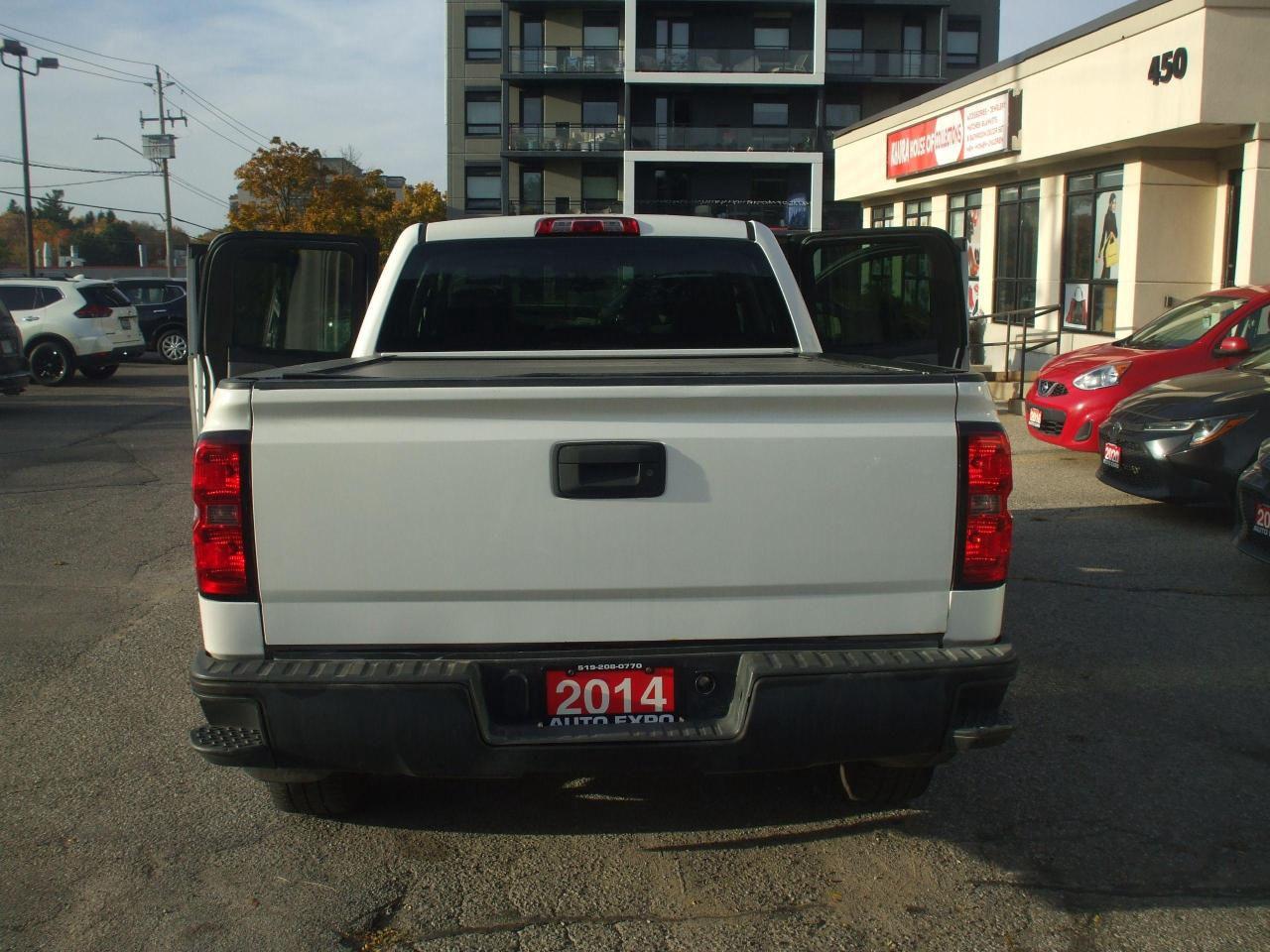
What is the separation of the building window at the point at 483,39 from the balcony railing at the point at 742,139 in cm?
1338

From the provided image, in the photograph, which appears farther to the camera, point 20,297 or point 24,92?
point 24,92

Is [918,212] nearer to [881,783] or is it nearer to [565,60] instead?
[881,783]

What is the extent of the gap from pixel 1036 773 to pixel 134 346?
2011 centimetres

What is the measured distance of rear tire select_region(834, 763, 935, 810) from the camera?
3.98 m

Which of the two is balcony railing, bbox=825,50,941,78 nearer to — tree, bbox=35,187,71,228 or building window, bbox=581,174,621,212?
building window, bbox=581,174,621,212

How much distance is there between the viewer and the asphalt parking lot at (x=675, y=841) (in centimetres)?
344

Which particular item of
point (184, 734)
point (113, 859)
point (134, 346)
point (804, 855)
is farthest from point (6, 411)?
point (804, 855)

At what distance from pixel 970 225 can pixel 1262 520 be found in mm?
18249

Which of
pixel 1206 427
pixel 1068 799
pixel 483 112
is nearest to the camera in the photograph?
pixel 1068 799

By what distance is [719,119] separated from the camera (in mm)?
54719

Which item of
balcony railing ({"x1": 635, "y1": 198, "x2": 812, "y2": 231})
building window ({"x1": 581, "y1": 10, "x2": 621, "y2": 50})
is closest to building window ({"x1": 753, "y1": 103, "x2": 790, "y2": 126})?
balcony railing ({"x1": 635, "y1": 198, "x2": 812, "y2": 231})

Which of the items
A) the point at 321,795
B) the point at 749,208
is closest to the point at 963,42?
the point at 749,208

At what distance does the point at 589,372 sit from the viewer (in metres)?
3.81

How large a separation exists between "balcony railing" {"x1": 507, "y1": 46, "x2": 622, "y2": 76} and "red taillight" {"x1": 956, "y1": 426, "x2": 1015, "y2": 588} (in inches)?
2169
